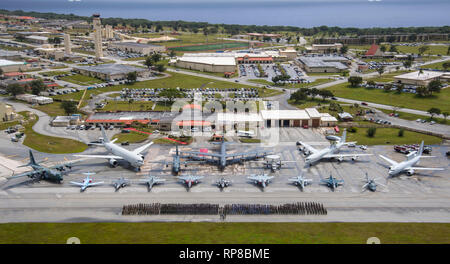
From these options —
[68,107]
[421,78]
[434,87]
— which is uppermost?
[421,78]

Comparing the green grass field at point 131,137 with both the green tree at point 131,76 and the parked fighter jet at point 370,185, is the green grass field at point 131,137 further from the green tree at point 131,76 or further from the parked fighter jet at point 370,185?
the green tree at point 131,76

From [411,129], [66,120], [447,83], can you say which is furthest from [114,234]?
[447,83]

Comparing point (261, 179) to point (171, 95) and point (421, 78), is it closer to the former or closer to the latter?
point (171, 95)

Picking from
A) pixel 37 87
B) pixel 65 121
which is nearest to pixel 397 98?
pixel 65 121

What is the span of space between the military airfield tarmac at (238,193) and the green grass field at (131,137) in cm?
1016

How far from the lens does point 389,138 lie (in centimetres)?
9144

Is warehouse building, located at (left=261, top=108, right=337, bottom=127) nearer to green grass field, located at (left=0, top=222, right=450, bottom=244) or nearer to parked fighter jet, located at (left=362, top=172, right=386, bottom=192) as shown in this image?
parked fighter jet, located at (left=362, top=172, right=386, bottom=192)

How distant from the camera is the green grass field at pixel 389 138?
88.5 meters

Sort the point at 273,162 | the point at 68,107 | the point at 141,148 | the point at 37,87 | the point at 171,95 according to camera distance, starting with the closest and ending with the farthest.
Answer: the point at 273,162 → the point at 141,148 → the point at 68,107 → the point at 171,95 → the point at 37,87

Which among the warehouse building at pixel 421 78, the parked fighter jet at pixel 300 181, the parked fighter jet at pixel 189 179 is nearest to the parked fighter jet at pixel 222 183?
the parked fighter jet at pixel 189 179

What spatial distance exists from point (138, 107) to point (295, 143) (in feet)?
200

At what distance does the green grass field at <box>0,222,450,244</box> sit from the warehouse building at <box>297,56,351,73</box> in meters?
133

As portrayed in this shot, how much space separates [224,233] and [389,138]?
63.5m
